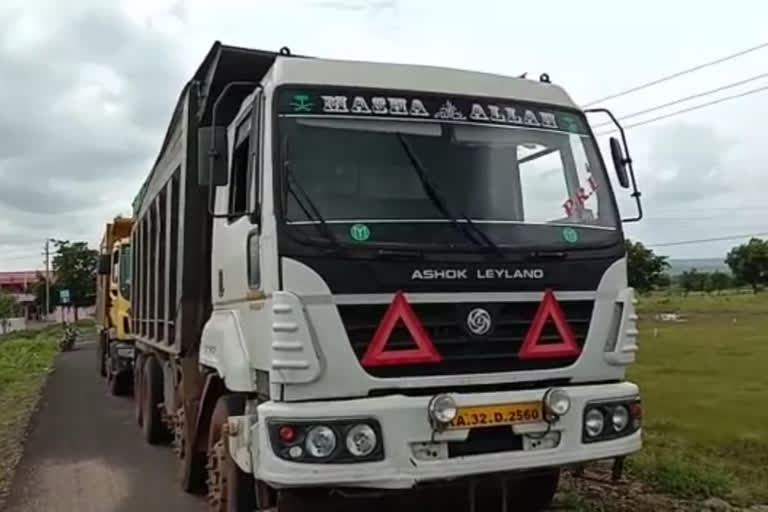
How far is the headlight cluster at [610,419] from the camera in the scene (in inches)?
182

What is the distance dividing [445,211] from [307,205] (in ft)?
2.39

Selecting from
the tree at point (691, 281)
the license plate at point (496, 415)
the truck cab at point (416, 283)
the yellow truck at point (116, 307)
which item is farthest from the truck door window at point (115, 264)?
the tree at point (691, 281)

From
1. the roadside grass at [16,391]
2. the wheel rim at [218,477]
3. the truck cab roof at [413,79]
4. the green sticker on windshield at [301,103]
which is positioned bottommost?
the roadside grass at [16,391]

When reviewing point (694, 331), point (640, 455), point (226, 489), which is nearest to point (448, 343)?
point (226, 489)

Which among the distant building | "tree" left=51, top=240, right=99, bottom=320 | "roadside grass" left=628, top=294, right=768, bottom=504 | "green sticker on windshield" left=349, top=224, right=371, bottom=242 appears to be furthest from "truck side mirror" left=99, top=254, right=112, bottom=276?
the distant building

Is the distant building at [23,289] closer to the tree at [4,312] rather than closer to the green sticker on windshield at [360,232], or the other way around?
the tree at [4,312]

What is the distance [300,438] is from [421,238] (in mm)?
1158

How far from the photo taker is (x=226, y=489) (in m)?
5.11

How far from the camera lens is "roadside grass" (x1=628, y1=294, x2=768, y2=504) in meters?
6.85

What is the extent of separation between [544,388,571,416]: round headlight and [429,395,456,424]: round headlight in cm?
56

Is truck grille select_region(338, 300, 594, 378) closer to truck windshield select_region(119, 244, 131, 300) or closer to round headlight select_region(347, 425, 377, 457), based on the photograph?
round headlight select_region(347, 425, 377, 457)

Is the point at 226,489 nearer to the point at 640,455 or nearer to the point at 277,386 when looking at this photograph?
the point at 277,386

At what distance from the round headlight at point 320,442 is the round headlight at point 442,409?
0.50 m

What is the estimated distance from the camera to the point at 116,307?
16688 mm
